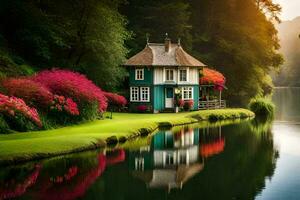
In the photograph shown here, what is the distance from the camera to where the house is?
2436 inches

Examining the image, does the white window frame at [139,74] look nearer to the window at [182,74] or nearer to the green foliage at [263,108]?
the window at [182,74]

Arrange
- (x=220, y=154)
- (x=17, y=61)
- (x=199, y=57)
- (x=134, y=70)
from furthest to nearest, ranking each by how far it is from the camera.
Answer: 1. (x=199, y=57)
2. (x=134, y=70)
3. (x=17, y=61)
4. (x=220, y=154)

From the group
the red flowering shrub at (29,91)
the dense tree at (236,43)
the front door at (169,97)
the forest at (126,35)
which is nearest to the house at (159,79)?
the front door at (169,97)

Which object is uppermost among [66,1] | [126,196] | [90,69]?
[66,1]

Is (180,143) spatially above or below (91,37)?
below

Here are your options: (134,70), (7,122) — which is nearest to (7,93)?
(7,122)

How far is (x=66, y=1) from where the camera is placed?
57.2m

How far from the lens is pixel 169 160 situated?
96.8 ft

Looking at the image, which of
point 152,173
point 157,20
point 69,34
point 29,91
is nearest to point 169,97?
point 69,34

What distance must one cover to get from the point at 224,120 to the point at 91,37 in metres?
17.3

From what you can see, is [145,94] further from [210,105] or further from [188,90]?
[210,105]

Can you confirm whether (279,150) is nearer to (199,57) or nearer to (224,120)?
(224,120)

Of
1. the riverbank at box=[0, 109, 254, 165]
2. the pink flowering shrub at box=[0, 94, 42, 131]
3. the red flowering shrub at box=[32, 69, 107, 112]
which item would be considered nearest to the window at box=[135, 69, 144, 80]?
the riverbank at box=[0, 109, 254, 165]

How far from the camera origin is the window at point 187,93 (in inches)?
2510
